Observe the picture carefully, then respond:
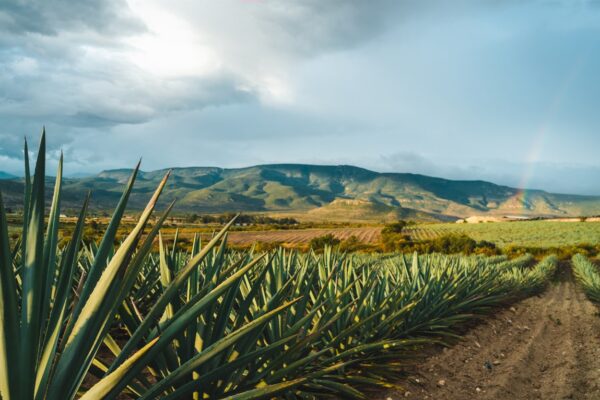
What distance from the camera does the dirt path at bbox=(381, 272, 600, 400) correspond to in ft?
13.4

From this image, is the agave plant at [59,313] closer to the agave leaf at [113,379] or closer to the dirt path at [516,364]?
the agave leaf at [113,379]

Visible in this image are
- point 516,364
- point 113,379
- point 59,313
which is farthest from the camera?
point 516,364

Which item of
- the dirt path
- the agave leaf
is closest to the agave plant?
the agave leaf

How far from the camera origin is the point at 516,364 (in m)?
5.14

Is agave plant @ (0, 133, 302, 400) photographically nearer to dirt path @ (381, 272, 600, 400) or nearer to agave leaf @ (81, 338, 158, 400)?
agave leaf @ (81, 338, 158, 400)

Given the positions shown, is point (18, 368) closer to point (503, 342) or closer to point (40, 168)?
point (40, 168)

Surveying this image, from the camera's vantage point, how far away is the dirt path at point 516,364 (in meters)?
4.09

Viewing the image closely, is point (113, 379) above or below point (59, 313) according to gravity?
below

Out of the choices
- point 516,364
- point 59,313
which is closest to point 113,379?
point 59,313

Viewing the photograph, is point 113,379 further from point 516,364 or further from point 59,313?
point 516,364

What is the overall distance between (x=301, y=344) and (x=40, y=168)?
1.47 metres

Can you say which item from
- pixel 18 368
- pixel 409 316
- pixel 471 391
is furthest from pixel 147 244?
pixel 409 316

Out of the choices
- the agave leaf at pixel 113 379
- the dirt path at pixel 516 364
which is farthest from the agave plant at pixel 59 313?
the dirt path at pixel 516 364

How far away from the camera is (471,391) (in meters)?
4.05
